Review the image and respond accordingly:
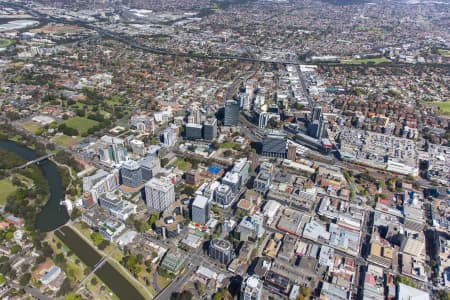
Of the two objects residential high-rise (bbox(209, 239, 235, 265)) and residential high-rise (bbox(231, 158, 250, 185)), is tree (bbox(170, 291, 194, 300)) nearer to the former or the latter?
residential high-rise (bbox(209, 239, 235, 265))

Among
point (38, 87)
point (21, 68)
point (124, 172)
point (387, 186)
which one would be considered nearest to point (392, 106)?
point (387, 186)

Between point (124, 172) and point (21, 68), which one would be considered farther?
point (21, 68)

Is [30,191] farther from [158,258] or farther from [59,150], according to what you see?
[158,258]

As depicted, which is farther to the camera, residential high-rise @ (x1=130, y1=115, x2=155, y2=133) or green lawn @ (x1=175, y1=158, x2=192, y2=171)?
residential high-rise @ (x1=130, y1=115, x2=155, y2=133)

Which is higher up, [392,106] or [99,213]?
[392,106]

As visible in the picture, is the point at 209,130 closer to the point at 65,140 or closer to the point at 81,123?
the point at 65,140

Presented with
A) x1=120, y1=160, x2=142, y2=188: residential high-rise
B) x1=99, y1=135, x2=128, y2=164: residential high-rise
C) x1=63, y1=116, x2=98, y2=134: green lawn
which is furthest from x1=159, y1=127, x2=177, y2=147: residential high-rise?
x1=63, y1=116, x2=98, y2=134: green lawn

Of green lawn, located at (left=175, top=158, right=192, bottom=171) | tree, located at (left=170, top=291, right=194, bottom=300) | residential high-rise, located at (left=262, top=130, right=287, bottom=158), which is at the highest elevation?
residential high-rise, located at (left=262, top=130, right=287, bottom=158)
